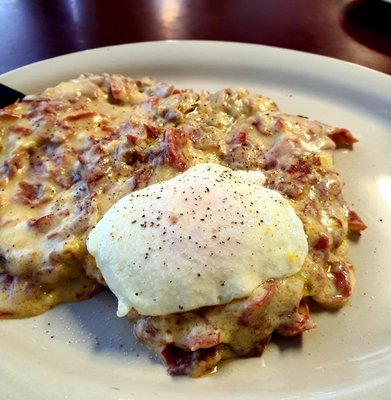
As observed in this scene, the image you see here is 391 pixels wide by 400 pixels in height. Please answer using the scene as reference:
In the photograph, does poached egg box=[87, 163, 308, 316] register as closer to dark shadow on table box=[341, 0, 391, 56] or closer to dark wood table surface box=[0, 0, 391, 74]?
dark wood table surface box=[0, 0, 391, 74]

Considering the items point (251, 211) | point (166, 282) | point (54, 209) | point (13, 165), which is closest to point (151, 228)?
point (166, 282)

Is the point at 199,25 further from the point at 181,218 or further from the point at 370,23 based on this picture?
the point at 181,218

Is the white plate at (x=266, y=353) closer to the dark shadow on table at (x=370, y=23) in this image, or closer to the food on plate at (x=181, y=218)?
the food on plate at (x=181, y=218)

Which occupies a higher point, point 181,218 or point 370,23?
point 181,218

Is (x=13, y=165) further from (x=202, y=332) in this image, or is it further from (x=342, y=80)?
(x=342, y=80)

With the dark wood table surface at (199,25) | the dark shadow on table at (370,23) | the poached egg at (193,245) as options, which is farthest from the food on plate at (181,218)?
the dark shadow on table at (370,23)

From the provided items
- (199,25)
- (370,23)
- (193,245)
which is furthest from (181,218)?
(370,23)
